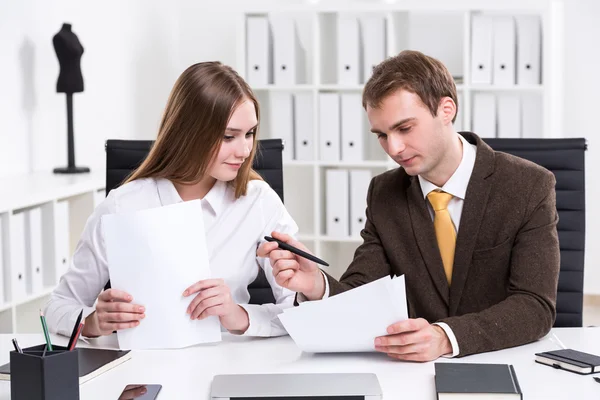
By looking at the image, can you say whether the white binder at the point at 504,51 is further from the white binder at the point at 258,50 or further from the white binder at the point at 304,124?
the white binder at the point at 258,50

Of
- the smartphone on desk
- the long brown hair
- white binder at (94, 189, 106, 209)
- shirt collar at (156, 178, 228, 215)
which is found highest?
the long brown hair

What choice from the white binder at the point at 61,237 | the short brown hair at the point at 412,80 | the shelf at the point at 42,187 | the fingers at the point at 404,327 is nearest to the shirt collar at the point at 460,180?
the short brown hair at the point at 412,80

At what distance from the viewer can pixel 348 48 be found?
4.14 meters

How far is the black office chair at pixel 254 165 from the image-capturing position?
217 cm

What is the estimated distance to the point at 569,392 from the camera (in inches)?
53.4

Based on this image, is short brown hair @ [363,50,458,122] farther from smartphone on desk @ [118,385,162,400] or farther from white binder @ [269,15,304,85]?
white binder @ [269,15,304,85]

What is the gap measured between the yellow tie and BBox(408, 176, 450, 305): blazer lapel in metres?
0.02

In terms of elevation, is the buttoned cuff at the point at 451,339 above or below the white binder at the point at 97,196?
below

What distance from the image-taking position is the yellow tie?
1.82 m

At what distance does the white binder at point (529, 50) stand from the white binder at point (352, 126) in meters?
0.77

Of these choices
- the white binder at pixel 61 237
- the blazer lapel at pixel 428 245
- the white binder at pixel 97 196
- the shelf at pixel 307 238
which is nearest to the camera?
the blazer lapel at pixel 428 245

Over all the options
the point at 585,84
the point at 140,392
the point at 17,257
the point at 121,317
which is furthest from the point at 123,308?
the point at 585,84

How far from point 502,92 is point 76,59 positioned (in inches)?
80.3

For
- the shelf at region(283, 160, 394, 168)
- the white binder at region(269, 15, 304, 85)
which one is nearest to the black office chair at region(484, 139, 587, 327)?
the shelf at region(283, 160, 394, 168)
